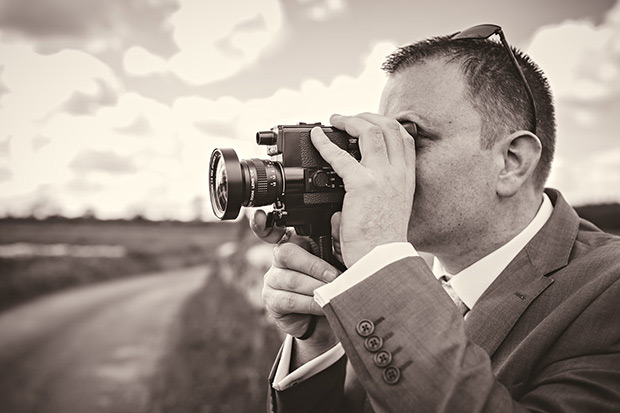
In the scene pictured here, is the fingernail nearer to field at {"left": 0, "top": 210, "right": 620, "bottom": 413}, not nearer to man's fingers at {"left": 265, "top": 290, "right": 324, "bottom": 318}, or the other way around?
man's fingers at {"left": 265, "top": 290, "right": 324, "bottom": 318}

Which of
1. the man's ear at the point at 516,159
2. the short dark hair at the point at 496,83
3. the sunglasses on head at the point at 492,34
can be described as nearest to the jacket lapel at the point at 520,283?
the man's ear at the point at 516,159

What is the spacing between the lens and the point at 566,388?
1260mm

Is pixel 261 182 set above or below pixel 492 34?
below

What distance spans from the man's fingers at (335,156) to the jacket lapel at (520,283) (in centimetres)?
59

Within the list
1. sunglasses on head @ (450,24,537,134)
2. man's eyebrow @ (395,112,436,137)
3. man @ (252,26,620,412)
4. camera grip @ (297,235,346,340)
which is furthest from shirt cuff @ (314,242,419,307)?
sunglasses on head @ (450,24,537,134)

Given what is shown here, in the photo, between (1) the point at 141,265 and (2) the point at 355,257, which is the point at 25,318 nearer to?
(1) the point at 141,265

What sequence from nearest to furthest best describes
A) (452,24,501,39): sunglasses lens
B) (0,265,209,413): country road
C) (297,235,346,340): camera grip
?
1. (297,235,346,340): camera grip
2. (452,24,501,39): sunglasses lens
3. (0,265,209,413): country road

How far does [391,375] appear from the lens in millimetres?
1145

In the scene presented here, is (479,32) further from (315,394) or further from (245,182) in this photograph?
(315,394)

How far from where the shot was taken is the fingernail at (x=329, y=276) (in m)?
1.51

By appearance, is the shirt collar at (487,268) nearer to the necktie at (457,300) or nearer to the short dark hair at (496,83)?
the necktie at (457,300)

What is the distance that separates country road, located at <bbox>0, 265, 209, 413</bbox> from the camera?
6312mm

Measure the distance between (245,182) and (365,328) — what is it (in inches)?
22.8

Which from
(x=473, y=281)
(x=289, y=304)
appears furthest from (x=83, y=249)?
(x=473, y=281)
